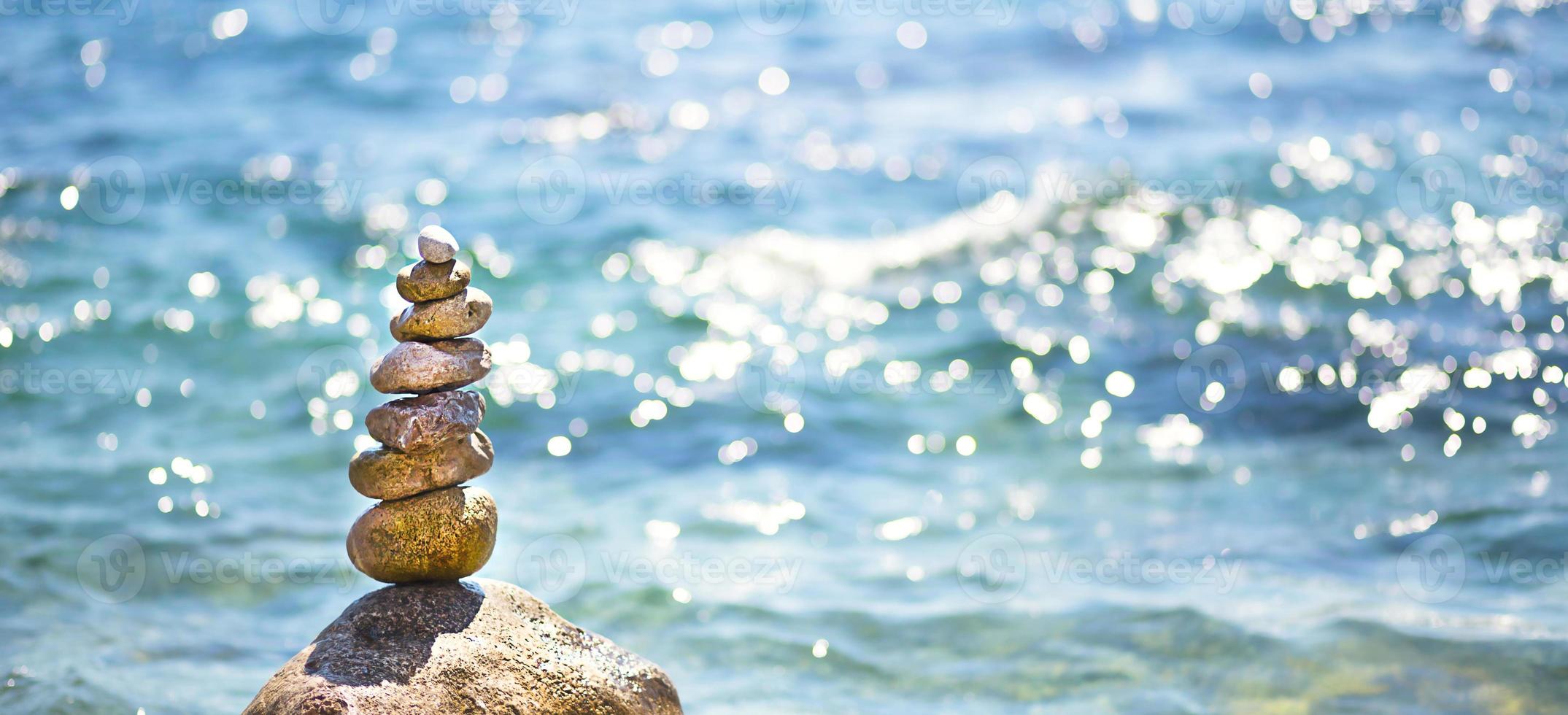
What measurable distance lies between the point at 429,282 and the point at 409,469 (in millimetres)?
657

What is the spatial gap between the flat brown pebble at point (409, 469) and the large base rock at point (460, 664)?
13.9 inches

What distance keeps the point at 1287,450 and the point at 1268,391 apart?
871 millimetres

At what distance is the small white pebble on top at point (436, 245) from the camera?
4691 mm

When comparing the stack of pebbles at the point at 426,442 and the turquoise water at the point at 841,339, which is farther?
the turquoise water at the point at 841,339

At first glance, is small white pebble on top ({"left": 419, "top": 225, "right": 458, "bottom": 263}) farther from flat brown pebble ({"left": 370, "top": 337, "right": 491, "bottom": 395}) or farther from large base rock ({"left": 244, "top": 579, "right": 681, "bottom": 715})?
large base rock ({"left": 244, "top": 579, "right": 681, "bottom": 715})

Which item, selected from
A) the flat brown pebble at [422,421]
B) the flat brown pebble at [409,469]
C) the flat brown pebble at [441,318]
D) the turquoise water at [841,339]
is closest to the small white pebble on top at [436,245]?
the flat brown pebble at [441,318]

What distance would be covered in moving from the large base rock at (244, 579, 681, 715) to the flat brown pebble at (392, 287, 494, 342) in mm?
893

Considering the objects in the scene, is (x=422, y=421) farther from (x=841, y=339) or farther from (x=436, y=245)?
(x=841, y=339)

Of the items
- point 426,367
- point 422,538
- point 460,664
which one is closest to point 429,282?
point 426,367

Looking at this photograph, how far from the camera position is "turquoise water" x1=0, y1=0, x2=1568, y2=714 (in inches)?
295

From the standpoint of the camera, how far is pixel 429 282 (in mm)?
4820

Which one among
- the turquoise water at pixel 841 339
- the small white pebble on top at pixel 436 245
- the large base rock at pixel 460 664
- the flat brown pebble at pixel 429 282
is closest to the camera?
the large base rock at pixel 460 664

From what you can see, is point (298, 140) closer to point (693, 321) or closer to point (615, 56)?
point (615, 56)

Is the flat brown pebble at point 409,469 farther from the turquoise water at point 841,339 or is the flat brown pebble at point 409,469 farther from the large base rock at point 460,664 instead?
the turquoise water at point 841,339
